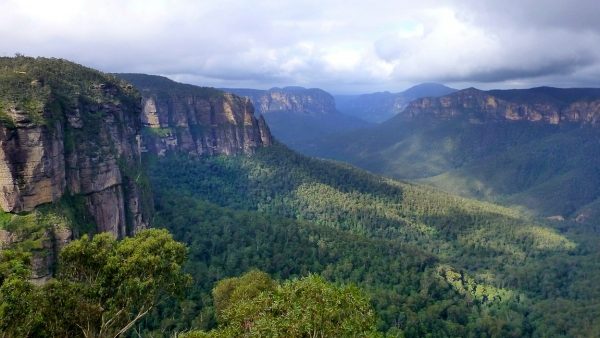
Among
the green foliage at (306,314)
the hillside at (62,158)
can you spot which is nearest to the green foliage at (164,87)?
the hillside at (62,158)

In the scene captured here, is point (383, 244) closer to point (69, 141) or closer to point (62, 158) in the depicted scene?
point (69, 141)

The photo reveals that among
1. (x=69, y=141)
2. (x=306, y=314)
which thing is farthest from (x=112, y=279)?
(x=69, y=141)

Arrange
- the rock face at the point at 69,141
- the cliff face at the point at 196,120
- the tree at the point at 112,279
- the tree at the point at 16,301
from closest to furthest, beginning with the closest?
the tree at the point at 16,301 → the tree at the point at 112,279 → the rock face at the point at 69,141 → the cliff face at the point at 196,120

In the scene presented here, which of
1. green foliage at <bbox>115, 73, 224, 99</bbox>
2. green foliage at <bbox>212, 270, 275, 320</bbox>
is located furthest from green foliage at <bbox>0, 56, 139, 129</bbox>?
green foliage at <bbox>115, 73, 224, 99</bbox>

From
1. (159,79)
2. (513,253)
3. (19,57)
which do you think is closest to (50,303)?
(19,57)

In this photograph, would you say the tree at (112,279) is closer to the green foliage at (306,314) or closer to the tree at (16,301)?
the tree at (16,301)

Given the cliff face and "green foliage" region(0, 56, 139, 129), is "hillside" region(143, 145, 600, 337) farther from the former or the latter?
"green foliage" region(0, 56, 139, 129)

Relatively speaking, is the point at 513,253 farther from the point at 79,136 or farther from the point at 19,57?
the point at 19,57
